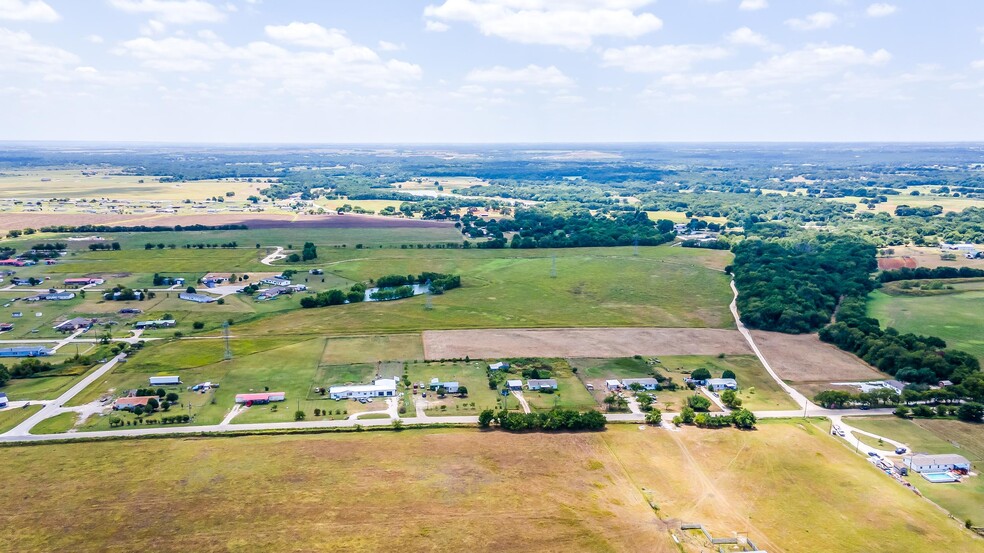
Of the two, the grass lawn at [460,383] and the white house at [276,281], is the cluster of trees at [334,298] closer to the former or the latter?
the white house at [276,281]

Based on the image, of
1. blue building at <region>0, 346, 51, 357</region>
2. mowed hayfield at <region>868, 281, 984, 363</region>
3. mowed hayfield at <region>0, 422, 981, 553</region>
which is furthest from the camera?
mowed hayfield at <region>868, 281, 984, 363</region>

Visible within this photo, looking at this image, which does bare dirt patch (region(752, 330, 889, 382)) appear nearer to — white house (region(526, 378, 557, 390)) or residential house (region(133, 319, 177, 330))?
white house (region(526, 378, 557, 390))

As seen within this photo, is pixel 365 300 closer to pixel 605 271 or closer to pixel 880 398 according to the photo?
pixel 605 271

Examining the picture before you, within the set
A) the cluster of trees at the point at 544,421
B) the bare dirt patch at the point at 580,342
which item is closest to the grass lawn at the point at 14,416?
the bare dirt patch at the point at 580,342

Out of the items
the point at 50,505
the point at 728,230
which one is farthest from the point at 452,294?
the point at 728,230

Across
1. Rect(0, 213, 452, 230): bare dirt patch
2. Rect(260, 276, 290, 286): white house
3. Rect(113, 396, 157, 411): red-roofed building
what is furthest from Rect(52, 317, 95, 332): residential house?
Rect(0, 213, 452, 230): bare dirt patch

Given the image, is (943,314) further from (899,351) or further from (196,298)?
(196,298)

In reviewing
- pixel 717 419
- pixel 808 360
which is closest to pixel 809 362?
pixel 808 360
